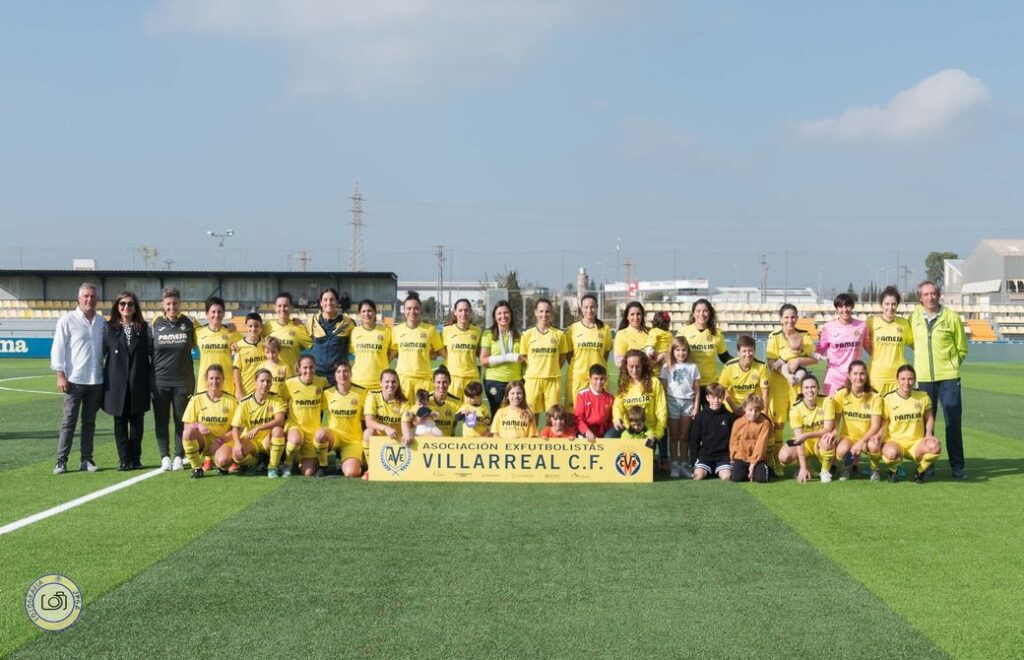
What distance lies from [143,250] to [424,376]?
1633 inches

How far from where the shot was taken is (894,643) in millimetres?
3590

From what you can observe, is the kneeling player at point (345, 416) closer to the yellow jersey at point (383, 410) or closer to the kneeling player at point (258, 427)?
the yellow jersey at point (383, 410)

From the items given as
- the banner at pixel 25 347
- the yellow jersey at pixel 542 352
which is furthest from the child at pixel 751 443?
the banner at pixel 25 347

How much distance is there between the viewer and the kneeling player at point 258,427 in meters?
7.27

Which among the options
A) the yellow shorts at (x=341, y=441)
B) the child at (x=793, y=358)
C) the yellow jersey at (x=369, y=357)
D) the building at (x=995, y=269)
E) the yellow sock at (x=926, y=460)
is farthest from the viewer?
the building at (x=995, y=269)

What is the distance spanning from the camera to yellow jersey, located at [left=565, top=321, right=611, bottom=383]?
7832 millimetres

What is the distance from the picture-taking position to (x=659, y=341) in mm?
7891

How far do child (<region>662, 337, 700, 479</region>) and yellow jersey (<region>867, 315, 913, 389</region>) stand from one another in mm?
1514

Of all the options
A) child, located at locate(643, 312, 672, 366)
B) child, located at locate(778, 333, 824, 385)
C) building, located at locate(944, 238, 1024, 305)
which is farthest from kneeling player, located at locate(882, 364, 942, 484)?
building, located at locate(944, 238, 1024, 305)

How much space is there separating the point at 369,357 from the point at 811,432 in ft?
12.8

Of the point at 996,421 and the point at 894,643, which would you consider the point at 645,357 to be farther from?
the point at 996,421

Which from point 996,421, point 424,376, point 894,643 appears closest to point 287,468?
point 424,376

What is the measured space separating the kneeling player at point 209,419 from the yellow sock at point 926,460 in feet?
18.8

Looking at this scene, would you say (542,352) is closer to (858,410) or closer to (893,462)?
→ (858,410)
